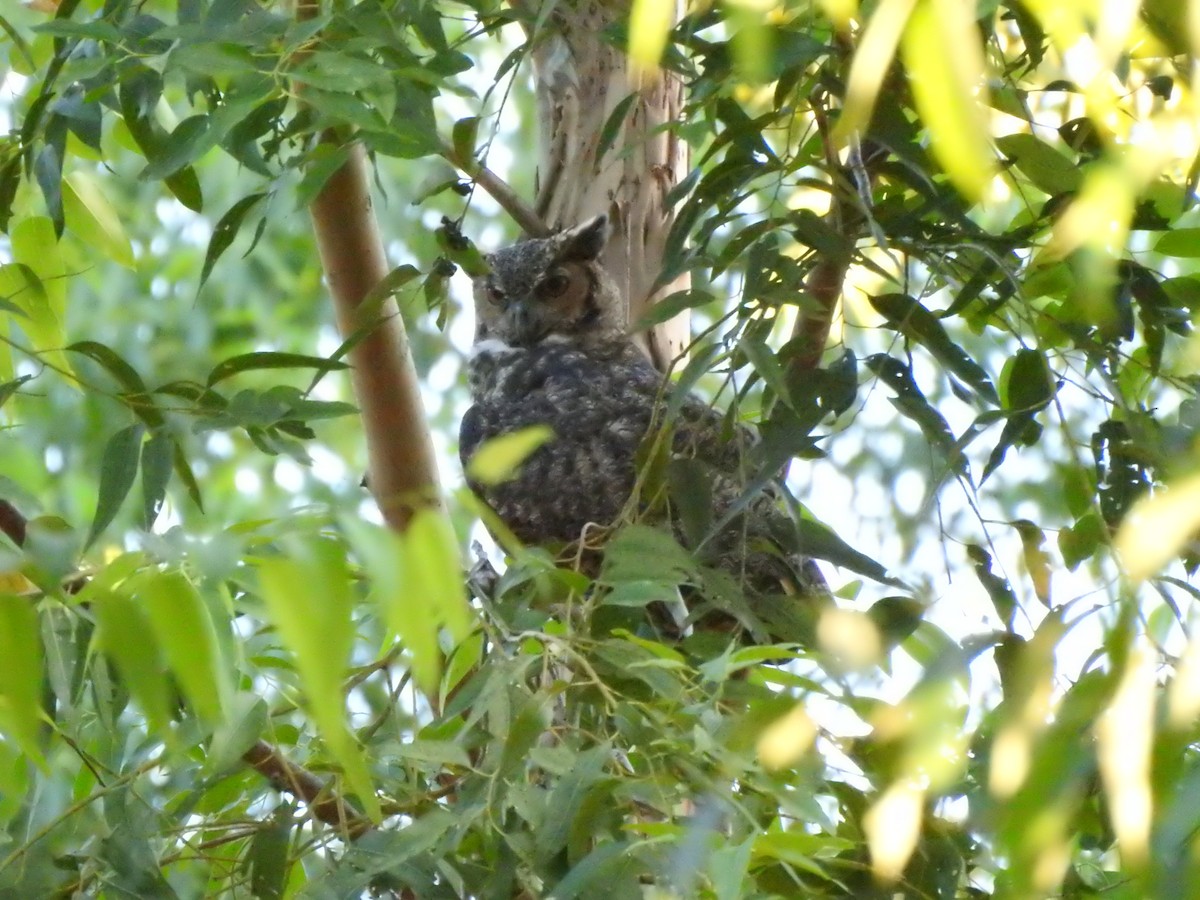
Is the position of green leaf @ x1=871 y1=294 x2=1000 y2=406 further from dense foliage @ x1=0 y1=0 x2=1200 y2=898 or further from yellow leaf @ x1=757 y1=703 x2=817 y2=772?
yellow leaf @ x1=757 y1=703 x2=817 y2=772

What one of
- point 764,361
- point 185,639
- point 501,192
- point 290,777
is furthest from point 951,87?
point 501,192

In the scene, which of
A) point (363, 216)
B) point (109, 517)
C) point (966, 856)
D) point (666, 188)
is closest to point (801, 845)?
point (966, 856)

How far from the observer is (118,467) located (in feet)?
3.33

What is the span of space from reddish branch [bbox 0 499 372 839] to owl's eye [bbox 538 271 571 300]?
45.9 inches

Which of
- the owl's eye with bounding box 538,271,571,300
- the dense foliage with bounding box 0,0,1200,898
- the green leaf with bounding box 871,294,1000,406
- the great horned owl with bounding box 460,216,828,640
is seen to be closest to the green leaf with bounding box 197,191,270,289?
the dense foliage with bounding box 0,0,1200,898

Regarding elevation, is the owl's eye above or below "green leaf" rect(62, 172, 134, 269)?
below

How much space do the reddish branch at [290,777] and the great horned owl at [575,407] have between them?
39 centimetres

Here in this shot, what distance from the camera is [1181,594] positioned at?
1174mm

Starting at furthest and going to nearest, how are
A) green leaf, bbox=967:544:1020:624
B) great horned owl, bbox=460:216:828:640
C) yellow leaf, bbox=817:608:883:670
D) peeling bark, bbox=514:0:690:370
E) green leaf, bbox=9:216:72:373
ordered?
peeling bark, bbox=514:0:690:370 < great horned owl, bbox=460:216:828:640 < green leaf, bbox=9:216:72:373 < green leaf, bbox=967:544:1020:624 < yellow leaf, bbox=817:608:883:670

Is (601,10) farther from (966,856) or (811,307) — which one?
(966,856)

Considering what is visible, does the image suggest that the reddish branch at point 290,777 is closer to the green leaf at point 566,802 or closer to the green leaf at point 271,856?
the green leaf at point 271,856

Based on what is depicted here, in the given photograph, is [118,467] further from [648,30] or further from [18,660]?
[648,30]

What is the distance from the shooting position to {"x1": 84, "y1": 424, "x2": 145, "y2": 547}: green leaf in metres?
0.99

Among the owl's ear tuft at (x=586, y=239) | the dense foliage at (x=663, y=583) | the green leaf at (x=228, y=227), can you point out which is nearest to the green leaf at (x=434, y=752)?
the dense foliage at (x=663, y=583)
